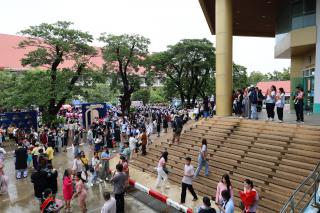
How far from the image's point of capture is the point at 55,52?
1002 inches

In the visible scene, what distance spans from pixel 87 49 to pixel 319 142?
68.3ft

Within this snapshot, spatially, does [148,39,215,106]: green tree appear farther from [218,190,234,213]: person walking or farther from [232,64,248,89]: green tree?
[218,190,234,213]: person walking

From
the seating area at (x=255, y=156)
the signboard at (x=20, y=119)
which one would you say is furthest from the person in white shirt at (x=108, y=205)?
the signboard at (x=20, y=119)

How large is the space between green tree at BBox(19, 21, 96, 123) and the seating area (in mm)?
12310

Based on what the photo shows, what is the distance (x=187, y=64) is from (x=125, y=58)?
932 centimetres

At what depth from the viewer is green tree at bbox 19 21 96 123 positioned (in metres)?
23.9

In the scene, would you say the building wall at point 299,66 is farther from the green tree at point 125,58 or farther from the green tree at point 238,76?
the green tree at point 238,76

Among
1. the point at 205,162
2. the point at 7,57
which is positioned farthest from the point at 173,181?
the point at 7,57

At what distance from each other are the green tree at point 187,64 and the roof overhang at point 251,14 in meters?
7.48

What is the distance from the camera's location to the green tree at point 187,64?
124 ft

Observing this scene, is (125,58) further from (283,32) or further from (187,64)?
(283,32)

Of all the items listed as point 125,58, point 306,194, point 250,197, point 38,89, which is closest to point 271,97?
point 306,194

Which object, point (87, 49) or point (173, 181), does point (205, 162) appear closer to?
point (173, 181)

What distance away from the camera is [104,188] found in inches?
482
